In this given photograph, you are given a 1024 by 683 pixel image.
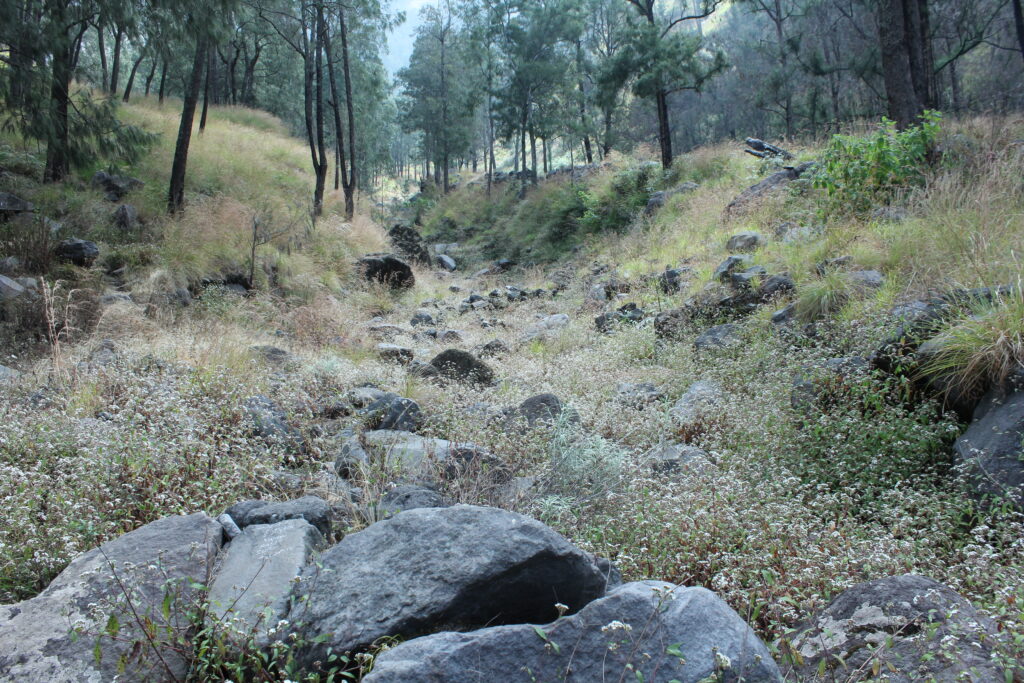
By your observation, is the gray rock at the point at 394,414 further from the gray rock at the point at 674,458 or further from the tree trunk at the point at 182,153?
the tree trunk at the point at 182,153

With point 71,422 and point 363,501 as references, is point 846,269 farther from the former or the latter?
point 71,422

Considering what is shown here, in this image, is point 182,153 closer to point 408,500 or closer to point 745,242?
point 745,242

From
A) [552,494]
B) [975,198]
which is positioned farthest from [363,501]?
[975,198]

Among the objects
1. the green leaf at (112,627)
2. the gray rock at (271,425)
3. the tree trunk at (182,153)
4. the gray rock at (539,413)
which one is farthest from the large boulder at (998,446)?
the tree trunk at (182,153)

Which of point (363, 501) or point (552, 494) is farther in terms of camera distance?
point (552, 494)

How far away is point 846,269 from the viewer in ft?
21.4

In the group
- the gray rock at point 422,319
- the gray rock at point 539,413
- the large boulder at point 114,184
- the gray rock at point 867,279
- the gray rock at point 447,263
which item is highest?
the large boulder at point 114,184

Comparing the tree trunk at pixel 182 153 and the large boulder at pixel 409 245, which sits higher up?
the tree trunk at pixel 182 153

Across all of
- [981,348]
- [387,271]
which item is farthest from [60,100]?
[981,348]

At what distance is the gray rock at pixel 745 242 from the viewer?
9633mm

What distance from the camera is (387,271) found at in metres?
14.6

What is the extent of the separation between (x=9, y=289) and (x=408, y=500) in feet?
22.1

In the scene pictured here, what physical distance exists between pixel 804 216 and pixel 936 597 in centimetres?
837

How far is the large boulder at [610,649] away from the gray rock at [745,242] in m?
8.46
